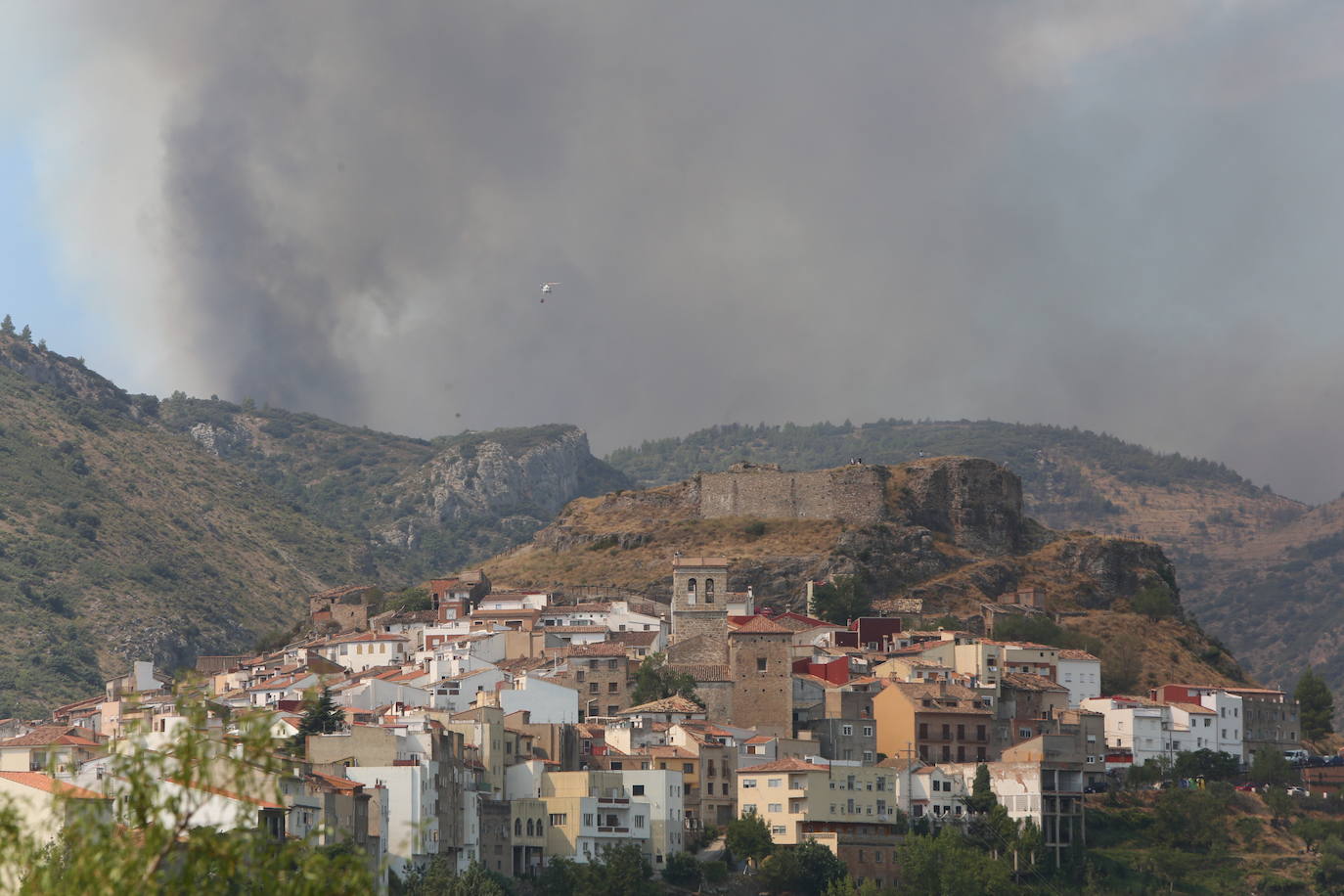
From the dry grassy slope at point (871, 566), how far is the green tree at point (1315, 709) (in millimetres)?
6468

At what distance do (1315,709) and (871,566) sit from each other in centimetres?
2839

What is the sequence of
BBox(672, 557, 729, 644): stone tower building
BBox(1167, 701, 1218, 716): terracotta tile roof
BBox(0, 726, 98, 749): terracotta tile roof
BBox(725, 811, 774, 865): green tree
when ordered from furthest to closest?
BBox(1167, 701, 1218, 716): terracotta tile roof → BBox(672, 557, 729, 644): stone tower building → BBox(0, 726, 98, 749): terracotta tile roof → BBox(725, 811, 774, 865): green tree

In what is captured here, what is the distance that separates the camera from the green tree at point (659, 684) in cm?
9681

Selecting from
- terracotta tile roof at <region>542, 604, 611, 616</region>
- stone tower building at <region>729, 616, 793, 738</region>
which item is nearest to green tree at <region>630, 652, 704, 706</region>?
stone tower building at <region>729, 616, 793, 738</region>

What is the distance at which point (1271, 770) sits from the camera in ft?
333

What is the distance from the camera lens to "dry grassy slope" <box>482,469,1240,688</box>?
5039 inches

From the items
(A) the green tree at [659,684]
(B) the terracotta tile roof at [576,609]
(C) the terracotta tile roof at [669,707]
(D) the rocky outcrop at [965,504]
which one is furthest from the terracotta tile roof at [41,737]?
(D) the rocky outcrop at [965,504]

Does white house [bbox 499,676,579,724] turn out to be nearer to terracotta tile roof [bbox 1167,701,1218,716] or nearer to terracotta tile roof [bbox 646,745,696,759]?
terracotta tile roof [bbox 646,745,696,759]

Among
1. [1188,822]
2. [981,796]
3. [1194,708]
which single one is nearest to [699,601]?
[981,796]

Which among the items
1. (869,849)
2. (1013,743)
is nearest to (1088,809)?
(1013,743)

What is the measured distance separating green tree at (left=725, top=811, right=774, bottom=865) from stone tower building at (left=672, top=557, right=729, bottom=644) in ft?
66.0

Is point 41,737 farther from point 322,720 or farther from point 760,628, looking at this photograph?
point 760,628

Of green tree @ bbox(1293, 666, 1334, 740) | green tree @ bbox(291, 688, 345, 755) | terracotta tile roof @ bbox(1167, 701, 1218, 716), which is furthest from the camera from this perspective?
green tree @ bbox(1293, 666, 1334, 740)

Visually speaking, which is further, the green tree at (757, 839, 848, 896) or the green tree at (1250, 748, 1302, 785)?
the green tree at (1250, 748, 1302, 785)
